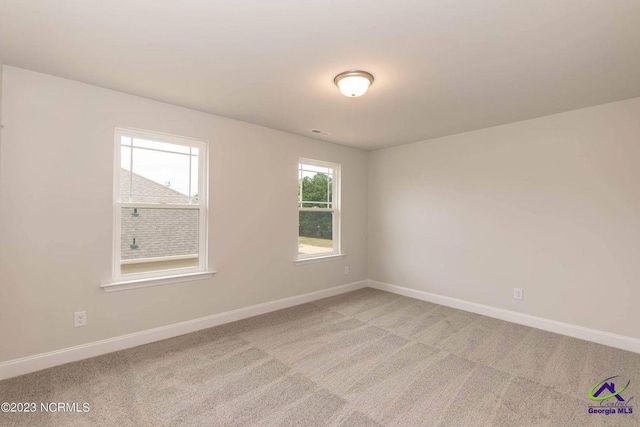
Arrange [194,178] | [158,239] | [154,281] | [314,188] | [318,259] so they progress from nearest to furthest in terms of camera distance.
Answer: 1. [154,281]
2. [158,239]
3. [194,178]
4. [318,259]
5. [314,188]

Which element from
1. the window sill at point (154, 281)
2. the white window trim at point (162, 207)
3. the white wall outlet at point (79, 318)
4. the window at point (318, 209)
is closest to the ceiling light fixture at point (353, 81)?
the white window trim at point (162, 207)

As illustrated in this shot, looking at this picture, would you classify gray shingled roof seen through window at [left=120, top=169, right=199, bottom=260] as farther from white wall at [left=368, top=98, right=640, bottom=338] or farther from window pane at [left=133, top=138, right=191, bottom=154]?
white wall at [left=368, top=98, right=640, bottom=338]

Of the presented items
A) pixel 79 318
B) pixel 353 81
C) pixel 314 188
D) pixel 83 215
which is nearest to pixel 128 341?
pixel 79 318

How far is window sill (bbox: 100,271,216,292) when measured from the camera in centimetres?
272

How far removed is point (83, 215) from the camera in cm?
261

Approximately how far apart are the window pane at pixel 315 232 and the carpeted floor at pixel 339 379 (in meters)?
1.32

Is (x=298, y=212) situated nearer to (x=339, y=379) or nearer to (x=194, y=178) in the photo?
(x=194, y=178)

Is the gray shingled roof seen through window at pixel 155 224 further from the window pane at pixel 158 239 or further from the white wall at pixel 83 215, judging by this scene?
the white wall at pixel 83 215

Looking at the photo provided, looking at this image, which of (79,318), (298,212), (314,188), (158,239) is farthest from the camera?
(314,188)

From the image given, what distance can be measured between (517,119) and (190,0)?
3533mm

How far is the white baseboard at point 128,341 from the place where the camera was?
2.34m

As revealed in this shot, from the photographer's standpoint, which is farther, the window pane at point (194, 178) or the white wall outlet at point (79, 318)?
the window pane at point (194, 178)

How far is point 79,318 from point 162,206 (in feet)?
3.93

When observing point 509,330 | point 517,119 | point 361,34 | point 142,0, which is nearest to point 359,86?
point 361,34
